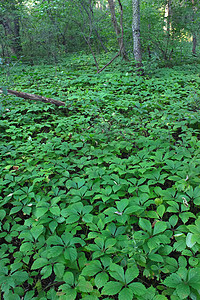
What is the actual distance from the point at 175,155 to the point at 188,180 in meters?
0.45

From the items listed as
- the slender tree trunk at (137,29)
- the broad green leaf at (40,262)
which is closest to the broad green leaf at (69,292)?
the broad green leaf at (40,262)

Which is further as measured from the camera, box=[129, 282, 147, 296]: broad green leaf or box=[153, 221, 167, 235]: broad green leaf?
box=[153, 221, 167, 235]: broad green leaf

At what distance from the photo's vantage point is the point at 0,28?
9.48 metres

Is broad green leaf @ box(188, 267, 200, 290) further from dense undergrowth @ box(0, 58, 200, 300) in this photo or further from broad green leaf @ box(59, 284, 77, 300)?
broad green leaf @ box(59, 284, 77, 300)

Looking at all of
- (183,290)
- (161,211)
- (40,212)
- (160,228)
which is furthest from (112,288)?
(40,212)

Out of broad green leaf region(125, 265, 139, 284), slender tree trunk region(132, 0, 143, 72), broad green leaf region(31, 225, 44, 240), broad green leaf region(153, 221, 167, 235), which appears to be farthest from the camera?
slender tree trunk region(132, 0, 143, 72)

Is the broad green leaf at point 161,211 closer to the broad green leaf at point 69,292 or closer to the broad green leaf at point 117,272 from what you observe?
the broad green leaf at point 117,272

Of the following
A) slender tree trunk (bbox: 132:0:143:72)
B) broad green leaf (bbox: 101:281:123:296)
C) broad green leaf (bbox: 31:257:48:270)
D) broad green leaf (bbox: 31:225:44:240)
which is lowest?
broad green leaf (bbox: 31:257:48:270)

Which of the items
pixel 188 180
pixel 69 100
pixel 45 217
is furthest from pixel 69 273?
pixel 69 100

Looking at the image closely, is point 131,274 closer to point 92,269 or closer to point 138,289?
point 138,289

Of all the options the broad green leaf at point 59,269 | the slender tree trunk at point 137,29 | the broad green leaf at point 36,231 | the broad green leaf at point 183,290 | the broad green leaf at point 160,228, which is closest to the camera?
the broad green leaf at point 183,290

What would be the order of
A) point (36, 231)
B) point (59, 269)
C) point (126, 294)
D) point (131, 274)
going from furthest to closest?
1. point (36, 231)
2. point (59, 269)
3. point (131, 274)
4. point (126, 294)

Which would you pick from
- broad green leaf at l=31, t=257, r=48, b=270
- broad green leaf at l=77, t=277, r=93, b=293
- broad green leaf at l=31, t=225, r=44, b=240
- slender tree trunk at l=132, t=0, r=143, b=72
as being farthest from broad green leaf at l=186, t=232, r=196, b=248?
slender tree trunk at l=132, t=0, r=143, b=72

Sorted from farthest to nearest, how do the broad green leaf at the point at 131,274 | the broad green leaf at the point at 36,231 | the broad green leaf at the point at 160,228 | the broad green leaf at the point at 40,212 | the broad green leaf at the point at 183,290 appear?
the broad green leaf at the point at 40,212 → the broad green leaf at the point at 36,231 → the broad green leaf at the point at 160,228 → the broad green leaf at the point at 131,274 → the broad green leaf at the point at 183,290
